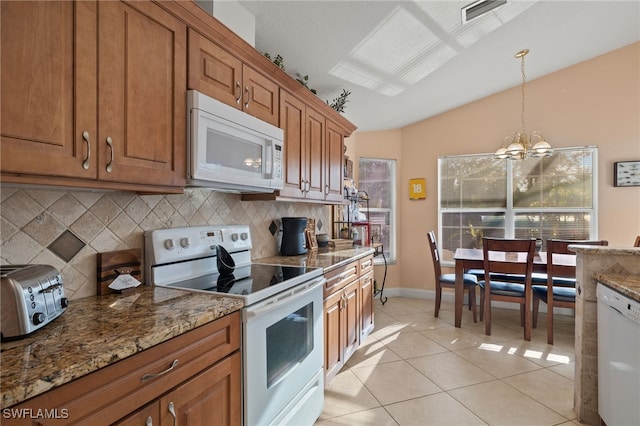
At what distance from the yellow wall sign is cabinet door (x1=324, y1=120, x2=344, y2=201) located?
72.0 inches

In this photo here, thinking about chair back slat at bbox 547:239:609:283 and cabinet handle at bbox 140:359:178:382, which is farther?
chair back slat at bbox 547:239:609:283

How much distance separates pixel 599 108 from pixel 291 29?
378cm

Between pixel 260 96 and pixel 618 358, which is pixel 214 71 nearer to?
pixel 260 96

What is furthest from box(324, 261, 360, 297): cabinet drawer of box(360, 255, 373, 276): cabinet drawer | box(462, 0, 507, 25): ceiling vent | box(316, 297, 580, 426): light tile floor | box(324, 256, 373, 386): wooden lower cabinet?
box(462, 0, 507, 25): ceiling vent

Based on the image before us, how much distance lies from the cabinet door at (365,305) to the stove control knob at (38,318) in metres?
2.20

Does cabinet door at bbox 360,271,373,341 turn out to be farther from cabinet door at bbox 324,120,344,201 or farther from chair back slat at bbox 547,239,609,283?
chair back slat at bbox 547,239,609,283

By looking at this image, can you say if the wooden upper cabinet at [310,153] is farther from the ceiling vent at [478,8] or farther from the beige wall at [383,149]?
the beige wall at [383,149]

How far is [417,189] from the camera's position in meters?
4.49

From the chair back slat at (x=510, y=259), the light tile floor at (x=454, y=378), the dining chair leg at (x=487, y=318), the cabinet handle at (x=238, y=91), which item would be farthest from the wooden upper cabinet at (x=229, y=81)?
the dining chair leg at (x=487, y=318)

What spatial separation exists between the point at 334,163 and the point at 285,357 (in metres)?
1.83

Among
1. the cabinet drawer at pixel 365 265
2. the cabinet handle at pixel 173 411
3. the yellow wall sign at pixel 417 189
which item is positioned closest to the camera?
the cabinet handle at pixel 173 411

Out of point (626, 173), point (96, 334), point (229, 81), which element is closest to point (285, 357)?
point (96, 334)

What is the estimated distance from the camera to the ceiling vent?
83.9 inches

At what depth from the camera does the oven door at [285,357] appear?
4.24 feet
